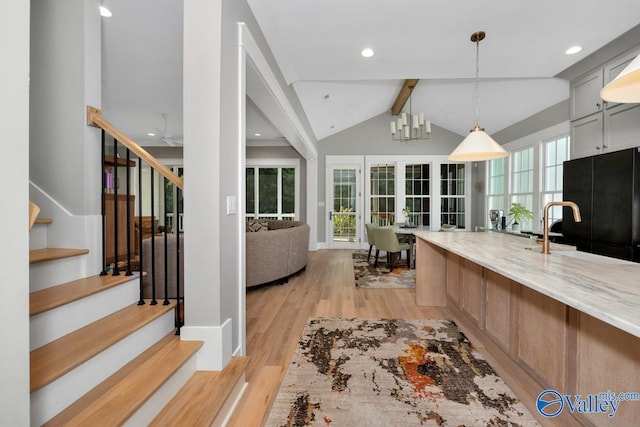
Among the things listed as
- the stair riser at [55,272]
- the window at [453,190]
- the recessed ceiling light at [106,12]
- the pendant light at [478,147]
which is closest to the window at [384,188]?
the window at [453,190]

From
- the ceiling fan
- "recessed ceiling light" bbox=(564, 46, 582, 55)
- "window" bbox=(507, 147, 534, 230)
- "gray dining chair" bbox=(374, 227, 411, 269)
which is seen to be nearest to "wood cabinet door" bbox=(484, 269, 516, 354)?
"gray dining chair" bbox=(374, 227, 411, 269)

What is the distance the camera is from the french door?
301 inches

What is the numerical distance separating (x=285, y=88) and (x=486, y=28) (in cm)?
220

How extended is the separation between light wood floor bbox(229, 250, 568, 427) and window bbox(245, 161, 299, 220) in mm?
3207

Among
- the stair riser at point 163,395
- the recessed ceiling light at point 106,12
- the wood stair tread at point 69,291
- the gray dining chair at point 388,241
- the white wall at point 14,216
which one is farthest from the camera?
the gray dining chair at point 388,241

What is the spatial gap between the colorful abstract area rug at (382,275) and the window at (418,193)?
224 cm

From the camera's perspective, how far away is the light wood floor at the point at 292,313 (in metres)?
1.76

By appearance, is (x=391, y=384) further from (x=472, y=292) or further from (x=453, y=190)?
(x=453, y=190)

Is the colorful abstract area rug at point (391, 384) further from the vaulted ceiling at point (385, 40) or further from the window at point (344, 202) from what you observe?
the window at point (344, 202)

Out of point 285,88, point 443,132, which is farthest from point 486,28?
point 443,132

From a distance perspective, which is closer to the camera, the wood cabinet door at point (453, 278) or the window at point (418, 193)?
the wood cabinet door at point (453, 278)

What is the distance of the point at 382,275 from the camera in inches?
185

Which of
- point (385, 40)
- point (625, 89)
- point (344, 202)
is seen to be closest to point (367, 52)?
point (385, 40)

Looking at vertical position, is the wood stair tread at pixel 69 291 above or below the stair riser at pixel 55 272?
below
